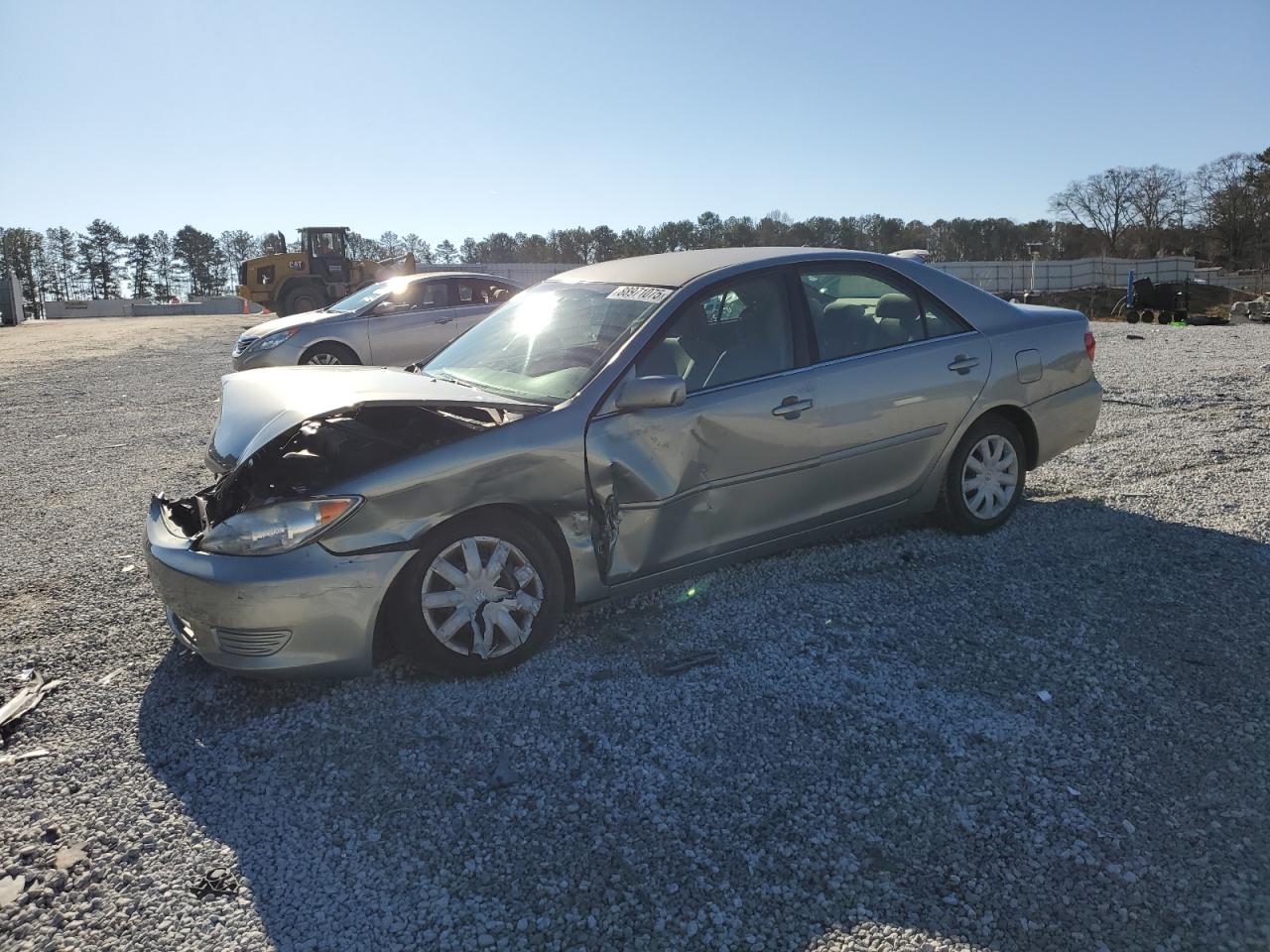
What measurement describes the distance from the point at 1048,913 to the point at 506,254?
71.0 metres

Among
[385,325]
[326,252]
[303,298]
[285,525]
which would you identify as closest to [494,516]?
[285,525]

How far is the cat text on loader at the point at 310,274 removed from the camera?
87.2 ft

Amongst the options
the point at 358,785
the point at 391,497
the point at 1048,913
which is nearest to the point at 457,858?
the point at 358,785

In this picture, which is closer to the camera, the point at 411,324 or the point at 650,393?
the point at 650,393

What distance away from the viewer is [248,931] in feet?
7.69

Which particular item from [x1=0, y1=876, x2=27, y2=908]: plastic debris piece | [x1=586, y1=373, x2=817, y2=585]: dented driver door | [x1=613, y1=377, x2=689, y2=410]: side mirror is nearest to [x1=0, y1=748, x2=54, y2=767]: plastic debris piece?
[x1=0, y1=876, x2=27, y2=908]: plastic debris piece

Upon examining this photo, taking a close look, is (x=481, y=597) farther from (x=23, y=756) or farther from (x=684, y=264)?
(x=684, y=264)

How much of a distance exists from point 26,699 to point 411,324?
8.61 meters

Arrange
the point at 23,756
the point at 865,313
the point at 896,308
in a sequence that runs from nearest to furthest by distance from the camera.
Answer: the point at 23,756 → the point at 865,313 → the point at 896,308

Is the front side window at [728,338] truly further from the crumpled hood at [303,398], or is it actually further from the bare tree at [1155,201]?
the bare tree at [1155,201]

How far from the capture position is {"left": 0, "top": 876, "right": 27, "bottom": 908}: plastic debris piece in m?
2.47

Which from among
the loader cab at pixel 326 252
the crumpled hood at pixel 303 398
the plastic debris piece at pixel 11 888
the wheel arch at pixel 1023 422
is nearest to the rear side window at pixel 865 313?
the wheel arch at pixel 1023 422

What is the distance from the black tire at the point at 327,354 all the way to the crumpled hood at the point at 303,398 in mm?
6814

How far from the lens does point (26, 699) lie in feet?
11.7
